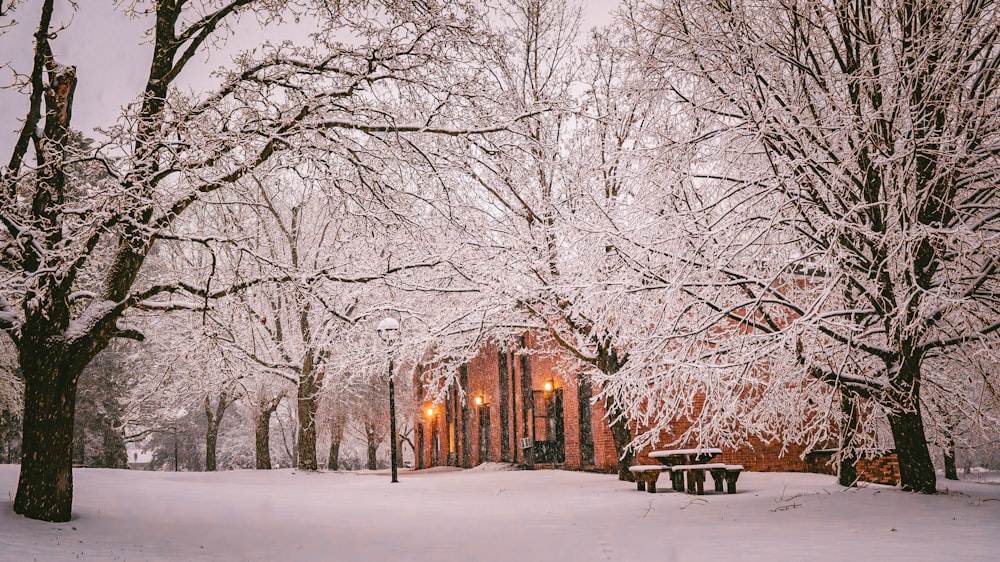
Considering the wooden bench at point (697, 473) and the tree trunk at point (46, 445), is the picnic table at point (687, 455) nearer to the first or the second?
the wooden bench at point (697, 473)

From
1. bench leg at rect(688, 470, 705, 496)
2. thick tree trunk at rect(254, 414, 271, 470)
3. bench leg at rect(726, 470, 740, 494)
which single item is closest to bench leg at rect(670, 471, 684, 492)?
bench leg at rect(688, 470, 705, 496)

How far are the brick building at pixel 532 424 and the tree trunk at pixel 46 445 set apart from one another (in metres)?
9.31

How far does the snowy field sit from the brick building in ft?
14.0

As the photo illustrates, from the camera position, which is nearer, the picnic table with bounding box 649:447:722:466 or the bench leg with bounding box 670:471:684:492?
the picnic table with bounding box 649:447:722:466

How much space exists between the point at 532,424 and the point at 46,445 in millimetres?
18181

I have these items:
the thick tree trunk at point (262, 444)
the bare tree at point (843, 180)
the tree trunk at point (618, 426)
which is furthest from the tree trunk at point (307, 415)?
the bare tree at point (843, 180)

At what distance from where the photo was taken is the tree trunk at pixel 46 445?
22.6ft

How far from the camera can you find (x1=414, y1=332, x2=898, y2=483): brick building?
61.5 ft

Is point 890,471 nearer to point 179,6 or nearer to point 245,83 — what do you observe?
point 245,83

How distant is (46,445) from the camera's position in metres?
7.05

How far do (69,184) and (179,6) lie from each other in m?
2.94

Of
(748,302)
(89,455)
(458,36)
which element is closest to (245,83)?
(458,36)

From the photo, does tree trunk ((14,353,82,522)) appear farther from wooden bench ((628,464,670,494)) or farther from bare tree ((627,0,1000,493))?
wooden bench ((628,464,670,494))

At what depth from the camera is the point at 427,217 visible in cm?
957
